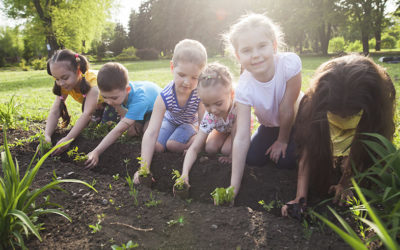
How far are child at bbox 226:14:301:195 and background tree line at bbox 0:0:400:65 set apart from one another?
1313 cm

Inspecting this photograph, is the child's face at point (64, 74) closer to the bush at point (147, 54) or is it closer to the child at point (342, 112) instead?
the child at point (342, 112)

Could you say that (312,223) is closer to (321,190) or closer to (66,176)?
(321,190)

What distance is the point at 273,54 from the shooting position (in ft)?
8.64

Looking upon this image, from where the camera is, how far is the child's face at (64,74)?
349cm

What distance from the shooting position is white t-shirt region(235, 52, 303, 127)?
8.65 ft

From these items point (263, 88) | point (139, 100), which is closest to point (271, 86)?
point (263, 88)

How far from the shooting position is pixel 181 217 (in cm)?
190

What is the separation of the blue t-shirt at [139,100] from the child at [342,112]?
1.94m

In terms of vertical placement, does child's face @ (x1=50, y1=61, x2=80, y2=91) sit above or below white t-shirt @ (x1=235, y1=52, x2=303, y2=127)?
above

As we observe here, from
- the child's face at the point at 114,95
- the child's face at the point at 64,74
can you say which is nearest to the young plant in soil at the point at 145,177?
the child's face at the point at 114,95

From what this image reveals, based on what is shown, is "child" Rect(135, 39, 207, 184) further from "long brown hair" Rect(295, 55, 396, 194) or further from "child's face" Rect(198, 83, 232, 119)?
"long brown hair" Rect(295, 55, 396, 194)

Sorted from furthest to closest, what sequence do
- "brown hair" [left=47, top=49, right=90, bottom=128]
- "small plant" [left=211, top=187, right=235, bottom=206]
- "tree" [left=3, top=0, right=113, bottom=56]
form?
"tree" [left=3, top=0, right=113, bottom=56], "brown hair" [left=47, top=49, right=90, bottom=128], "small plant" [left=211, top=187, right=235, bottom=206]

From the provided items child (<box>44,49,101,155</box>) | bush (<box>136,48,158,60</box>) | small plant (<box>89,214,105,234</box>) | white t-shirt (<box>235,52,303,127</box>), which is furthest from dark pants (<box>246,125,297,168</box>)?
bush (<box>136,48,158,60</box>)

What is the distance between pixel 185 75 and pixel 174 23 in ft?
148
